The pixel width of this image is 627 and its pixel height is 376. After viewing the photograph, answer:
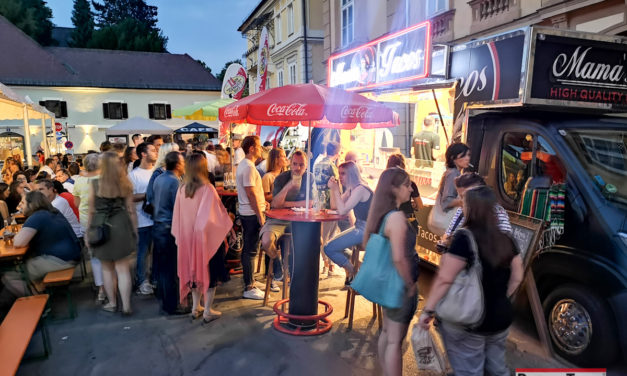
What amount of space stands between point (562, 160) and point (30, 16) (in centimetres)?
5286

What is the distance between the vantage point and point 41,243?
4.76 meters

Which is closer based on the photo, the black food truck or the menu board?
the black food truck

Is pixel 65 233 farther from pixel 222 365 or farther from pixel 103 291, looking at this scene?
pixel 222 365

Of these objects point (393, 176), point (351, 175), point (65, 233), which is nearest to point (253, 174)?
point (351, 175)

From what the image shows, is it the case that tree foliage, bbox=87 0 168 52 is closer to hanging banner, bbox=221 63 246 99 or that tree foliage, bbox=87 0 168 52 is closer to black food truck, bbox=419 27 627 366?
hanging banner, bbox=221 63 246 99

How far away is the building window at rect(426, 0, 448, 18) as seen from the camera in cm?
1192

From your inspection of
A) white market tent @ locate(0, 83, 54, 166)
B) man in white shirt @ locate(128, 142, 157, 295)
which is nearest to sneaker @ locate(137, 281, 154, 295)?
man in white shirt @ locate(128, 142, 157, 295)

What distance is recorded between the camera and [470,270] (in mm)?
2598

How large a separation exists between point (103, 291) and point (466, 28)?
9.82 m

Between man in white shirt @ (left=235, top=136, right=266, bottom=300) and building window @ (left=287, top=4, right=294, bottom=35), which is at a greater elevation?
building window @ (left=287, top=4, right=294, bottom=35)

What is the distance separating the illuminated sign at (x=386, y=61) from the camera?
240 inches

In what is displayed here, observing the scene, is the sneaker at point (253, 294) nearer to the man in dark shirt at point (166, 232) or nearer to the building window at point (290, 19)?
the man in dark shirt at point (166, 232)

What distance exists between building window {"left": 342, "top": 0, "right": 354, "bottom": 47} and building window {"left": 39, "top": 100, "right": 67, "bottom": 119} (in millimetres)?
24314

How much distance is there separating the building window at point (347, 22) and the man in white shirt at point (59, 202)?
13.9 meters
